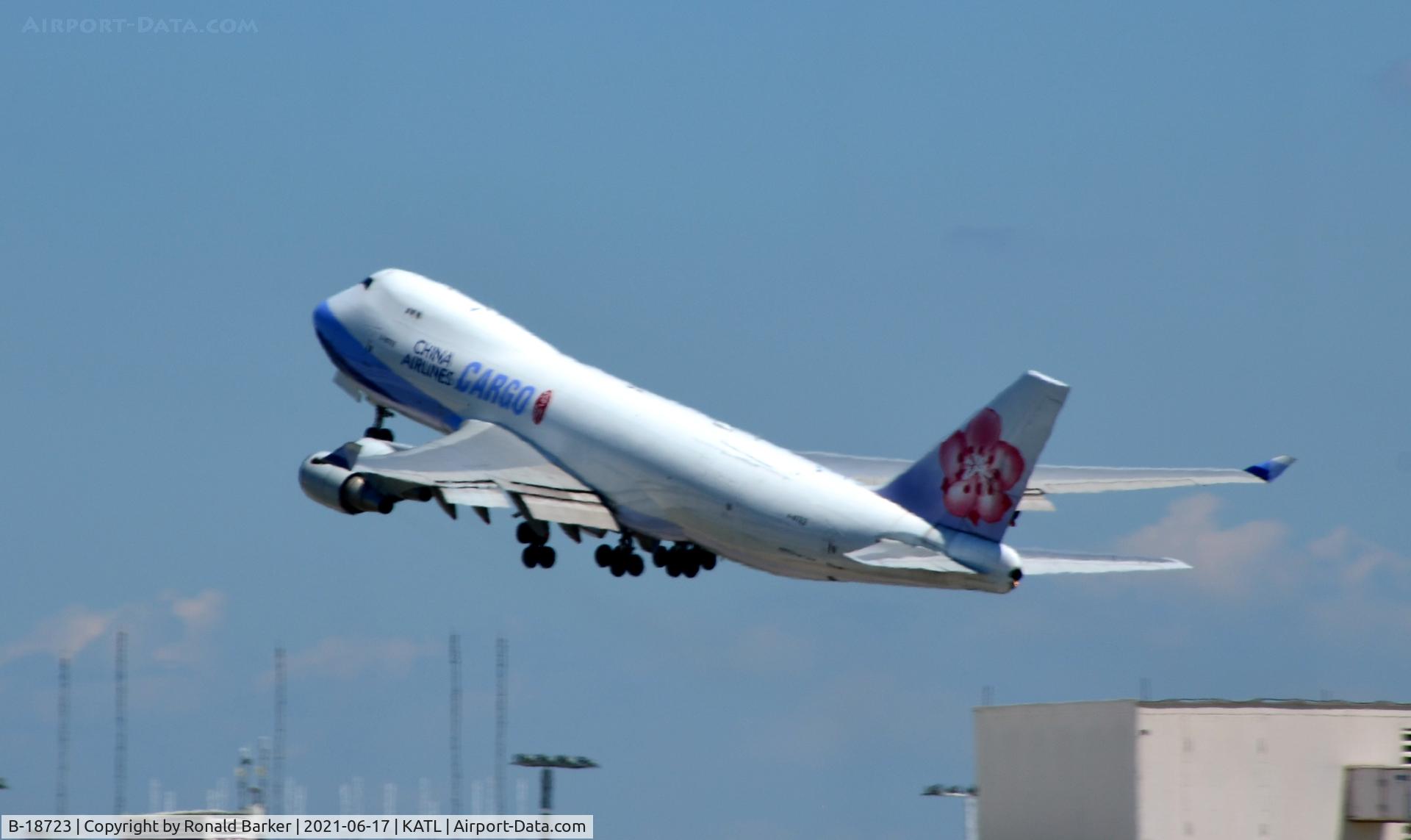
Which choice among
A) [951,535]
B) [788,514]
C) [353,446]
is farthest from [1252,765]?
[353,446]

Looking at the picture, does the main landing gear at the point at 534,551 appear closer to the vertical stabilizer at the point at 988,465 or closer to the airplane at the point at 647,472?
the airplane at the point at 647,472

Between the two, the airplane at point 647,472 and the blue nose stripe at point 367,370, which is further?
the blue nose stripe at point 367,370

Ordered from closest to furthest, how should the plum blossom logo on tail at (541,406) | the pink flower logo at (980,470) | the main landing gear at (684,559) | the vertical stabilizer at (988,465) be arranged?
the vertical stabilizer at (988,465) → the pink flower logo at (980,470) → the plum blossom logo on tail at (541,406) → the main landing gear at (684,559)

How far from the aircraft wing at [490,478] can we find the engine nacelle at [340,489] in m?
0.49

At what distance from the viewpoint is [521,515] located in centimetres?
4500

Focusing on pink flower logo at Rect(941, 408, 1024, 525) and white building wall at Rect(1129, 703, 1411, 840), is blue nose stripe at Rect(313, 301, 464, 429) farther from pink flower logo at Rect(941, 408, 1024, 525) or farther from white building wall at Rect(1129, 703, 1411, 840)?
white building wall at Rect(1129, 703, 1411, 840)

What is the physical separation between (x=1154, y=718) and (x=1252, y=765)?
2.42 m

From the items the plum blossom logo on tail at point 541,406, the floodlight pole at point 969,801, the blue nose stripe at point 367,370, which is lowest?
the floodlight pole at point 969,801

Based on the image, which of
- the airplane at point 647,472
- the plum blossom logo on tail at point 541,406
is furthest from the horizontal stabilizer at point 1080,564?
the plum blossom logo on tail at point 541,406

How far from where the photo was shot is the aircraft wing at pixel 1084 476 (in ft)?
135

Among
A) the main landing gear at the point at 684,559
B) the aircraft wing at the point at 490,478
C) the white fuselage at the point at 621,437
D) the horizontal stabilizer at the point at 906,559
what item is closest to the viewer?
the horizontal stabilizer at the point at 906,559

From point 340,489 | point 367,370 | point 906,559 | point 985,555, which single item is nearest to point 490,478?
point 340,489

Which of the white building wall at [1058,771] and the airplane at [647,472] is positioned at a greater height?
the airplane at [647,472]

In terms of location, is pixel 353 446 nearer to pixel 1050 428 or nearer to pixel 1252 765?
pixel 1050 428
